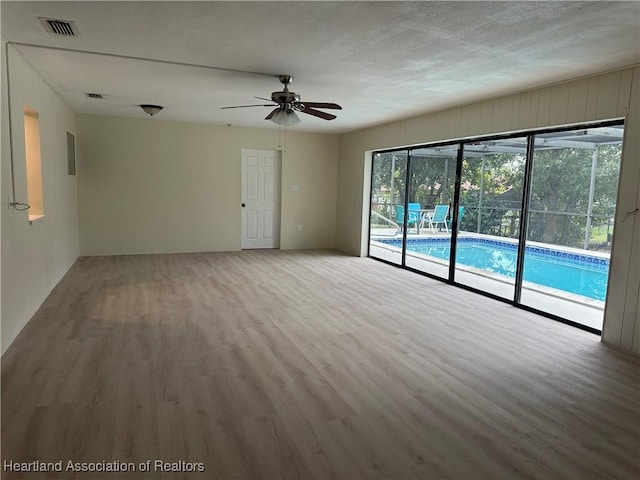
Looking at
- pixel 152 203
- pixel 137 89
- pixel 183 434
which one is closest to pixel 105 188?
pixel 152 203

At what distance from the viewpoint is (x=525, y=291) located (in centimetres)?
559

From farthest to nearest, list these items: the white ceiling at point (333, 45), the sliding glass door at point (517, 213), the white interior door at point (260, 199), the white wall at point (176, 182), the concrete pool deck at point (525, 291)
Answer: the white interior door at point (260, 199) < the white wall at point (176, 182) < the concrete pool deck at point (525, 291) < the sliding glass door at point (517, 213) < the white ceiling at point (333, 45)

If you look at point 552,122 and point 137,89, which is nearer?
point 552,122

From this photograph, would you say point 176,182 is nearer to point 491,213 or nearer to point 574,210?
point 491,213

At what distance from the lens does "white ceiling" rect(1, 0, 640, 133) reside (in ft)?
8.94

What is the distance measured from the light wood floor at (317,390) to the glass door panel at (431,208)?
72.8 inches

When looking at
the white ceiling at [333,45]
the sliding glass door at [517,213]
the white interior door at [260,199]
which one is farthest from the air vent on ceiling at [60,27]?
the white interior door at [260,199]

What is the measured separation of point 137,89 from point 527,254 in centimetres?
510

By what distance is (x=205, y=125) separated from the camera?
797 centimetres

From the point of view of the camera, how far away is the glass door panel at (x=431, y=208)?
6277mm

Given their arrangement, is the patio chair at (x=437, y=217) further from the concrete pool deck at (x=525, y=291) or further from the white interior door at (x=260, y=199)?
the white interior door at (x=260, y=199)

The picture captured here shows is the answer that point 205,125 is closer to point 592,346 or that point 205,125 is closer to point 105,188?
point 105,188

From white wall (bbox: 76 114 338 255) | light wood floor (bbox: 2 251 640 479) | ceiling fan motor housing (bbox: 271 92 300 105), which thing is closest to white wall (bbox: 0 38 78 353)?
light wood floor (bbox: 2 251 640 479)

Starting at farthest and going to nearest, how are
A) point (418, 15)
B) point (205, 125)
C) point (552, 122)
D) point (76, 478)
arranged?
point (205, 125), point (552, 122), point (418, 15), point (76, 478)
